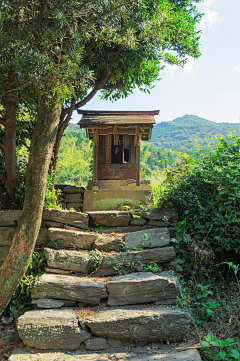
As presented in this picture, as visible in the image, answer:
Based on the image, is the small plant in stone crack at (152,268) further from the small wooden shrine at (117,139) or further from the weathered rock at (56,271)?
the small wooden shrine at (117,139)

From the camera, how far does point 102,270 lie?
539 centimetres

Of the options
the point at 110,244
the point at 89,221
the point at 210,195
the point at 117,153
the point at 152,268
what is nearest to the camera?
the point at 152,268

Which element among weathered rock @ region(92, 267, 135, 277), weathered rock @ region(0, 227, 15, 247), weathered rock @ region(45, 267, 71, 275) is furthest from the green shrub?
weathered rock @ region(0, 227, 15, 247)

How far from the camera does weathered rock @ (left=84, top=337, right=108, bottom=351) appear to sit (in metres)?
4.21

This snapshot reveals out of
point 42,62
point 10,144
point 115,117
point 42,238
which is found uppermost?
point 115,117

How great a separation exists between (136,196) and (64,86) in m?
4.38

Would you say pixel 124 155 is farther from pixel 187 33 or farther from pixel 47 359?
pixel 47 359

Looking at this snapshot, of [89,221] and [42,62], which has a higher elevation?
[42,62]

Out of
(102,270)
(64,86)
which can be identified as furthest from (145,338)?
(64,86)

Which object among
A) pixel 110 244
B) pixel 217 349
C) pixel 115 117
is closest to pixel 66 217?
pixel 110 244

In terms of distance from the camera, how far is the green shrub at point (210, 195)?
5.23 m

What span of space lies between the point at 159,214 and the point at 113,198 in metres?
2.04

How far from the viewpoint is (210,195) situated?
5660 millimetres

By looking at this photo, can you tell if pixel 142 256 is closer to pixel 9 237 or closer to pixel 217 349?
pixel 217 349
